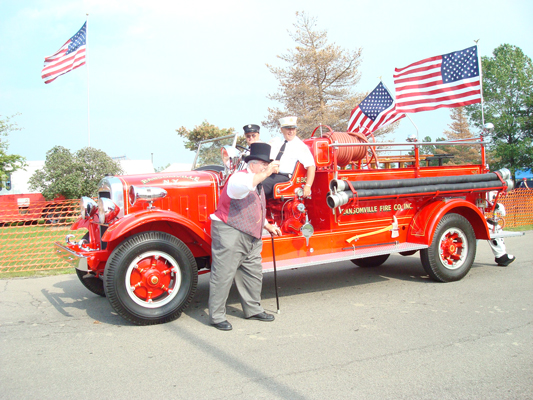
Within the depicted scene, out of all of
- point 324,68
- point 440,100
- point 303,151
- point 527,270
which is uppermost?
point 324,68

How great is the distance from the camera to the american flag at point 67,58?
14.5 meters

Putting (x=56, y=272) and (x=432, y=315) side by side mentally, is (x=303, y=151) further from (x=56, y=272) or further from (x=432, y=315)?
(x=56, y=272)

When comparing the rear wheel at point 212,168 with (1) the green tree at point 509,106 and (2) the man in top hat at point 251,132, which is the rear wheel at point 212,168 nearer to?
(2) the man in top hat at point 251,132

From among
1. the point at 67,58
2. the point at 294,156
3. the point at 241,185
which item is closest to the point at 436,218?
the point at 294,156

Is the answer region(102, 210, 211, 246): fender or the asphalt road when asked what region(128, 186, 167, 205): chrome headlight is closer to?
region(102, 210, 211, 246): fender

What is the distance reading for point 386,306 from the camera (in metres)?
4.80

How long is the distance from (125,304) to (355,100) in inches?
815

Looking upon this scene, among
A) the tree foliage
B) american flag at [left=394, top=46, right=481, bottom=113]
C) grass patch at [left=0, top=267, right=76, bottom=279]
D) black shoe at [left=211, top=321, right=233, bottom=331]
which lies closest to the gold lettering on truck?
black shoe at [left=211, top=321, right=233, bottom=331]

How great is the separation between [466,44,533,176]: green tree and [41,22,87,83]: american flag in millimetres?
26811

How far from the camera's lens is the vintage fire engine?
432 centimetres

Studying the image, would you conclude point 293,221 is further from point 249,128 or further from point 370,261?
point 370,261

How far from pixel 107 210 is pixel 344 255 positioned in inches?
108

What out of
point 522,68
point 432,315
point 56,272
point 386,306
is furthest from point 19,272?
point 522,68

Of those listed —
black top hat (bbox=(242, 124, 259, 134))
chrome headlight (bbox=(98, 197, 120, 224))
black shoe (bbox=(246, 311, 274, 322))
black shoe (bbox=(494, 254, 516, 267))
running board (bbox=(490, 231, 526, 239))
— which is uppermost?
black top hat (bbox=(242, 124, 259, 134))
